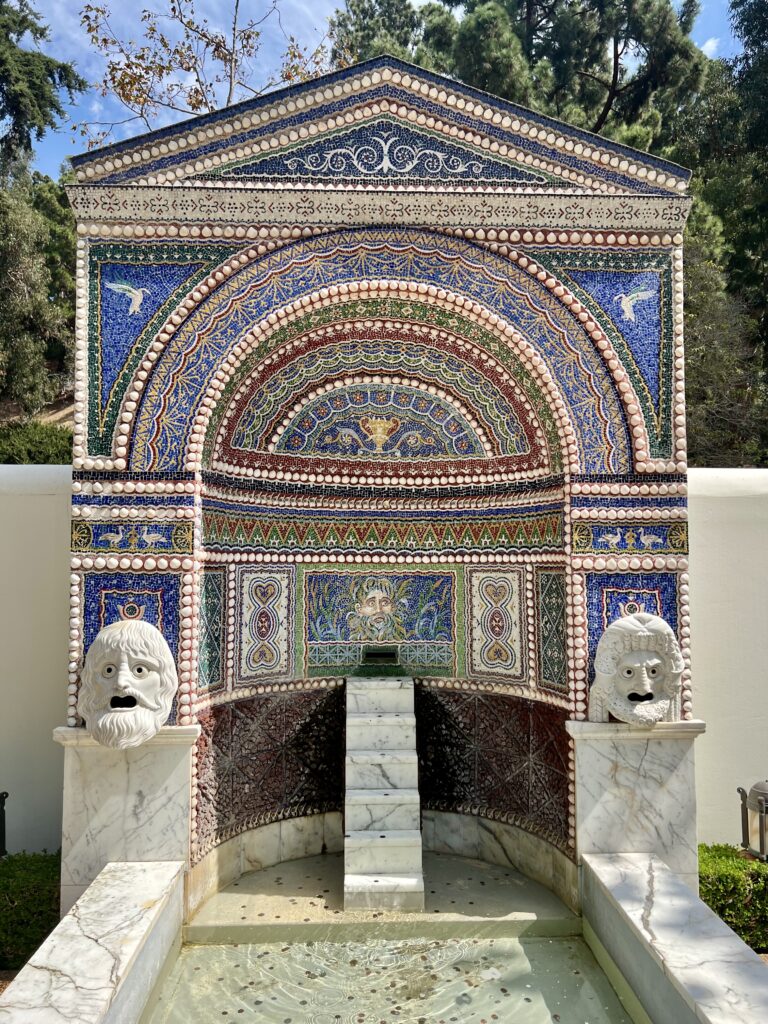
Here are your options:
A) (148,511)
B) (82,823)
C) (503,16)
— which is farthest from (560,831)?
(503,16)

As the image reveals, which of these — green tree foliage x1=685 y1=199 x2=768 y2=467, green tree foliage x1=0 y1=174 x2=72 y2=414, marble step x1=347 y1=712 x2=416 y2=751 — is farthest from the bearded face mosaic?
green tree foliage x1=0 y1=174 x2=72 y2=414

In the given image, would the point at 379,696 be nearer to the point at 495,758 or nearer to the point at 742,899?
the point at 495,758

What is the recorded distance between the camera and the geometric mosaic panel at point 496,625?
491 centimetres

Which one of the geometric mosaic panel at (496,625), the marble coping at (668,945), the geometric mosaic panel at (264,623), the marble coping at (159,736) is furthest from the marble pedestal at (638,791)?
the marble coping at (159,736)

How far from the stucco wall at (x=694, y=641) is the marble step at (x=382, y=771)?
77.7 inches

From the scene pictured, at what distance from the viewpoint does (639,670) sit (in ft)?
13.2

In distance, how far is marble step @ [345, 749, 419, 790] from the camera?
448 cm

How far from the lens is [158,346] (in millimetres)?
4191

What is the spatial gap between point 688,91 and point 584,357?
38.4ft

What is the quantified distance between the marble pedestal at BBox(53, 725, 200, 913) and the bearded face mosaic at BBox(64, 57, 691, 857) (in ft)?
0.98

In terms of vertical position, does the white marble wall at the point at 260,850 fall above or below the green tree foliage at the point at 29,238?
below

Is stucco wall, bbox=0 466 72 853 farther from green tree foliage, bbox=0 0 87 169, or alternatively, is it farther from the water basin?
green tree foliage, bbox=0 0 87 169

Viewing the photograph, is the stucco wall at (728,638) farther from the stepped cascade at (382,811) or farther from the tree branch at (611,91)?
the tree branch at (611,91)

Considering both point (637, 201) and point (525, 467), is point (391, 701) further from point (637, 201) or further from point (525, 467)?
point (637, 201)
